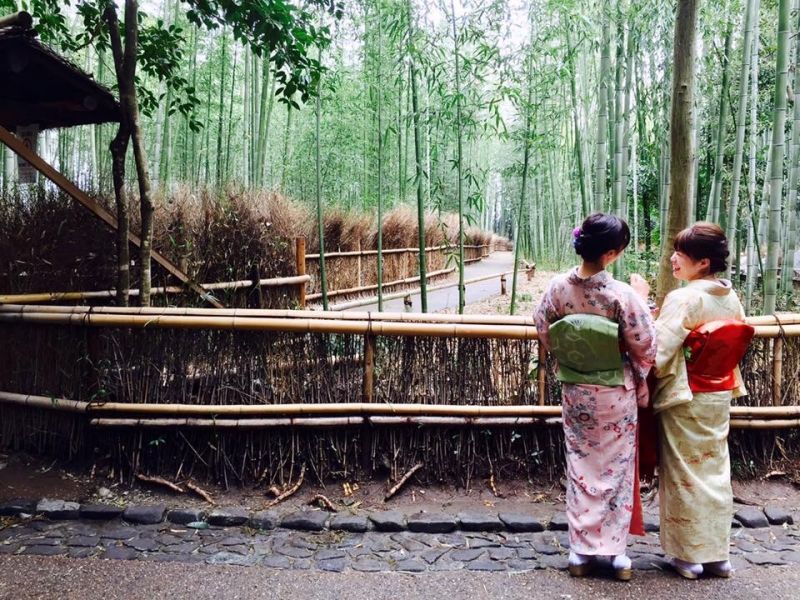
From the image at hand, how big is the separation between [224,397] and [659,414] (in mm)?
2002

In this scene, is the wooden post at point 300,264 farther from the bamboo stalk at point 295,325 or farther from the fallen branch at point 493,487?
the fallen branch at point 493,487

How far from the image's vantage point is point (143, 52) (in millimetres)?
4066

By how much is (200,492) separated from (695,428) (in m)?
2.17

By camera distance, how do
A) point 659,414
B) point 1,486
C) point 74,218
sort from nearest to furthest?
1. point 659,414
2. point 1,486
3. point 74,218

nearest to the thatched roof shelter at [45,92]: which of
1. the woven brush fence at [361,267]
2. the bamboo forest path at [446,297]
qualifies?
the woven brush fence at [361,267]

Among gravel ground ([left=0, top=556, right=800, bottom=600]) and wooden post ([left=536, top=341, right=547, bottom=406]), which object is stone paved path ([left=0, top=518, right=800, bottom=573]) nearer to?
gravel ground ([left=0, top=556, right=800, bottom=600])

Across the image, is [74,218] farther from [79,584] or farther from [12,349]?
[79,584]

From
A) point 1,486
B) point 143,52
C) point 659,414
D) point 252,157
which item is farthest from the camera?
point 252,157

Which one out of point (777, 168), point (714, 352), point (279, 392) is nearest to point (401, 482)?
point (279, 392)

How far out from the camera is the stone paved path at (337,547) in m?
2.31

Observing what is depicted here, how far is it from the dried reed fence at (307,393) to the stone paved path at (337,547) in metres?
0.43

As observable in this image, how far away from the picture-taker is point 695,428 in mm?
2230

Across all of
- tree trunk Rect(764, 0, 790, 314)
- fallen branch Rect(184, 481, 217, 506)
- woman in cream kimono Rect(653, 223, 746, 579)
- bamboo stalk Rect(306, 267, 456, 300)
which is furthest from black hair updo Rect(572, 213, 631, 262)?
bamboo stalk Rect(306, 267, 456, 300)

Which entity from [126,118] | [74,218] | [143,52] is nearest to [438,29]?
[143,52]
